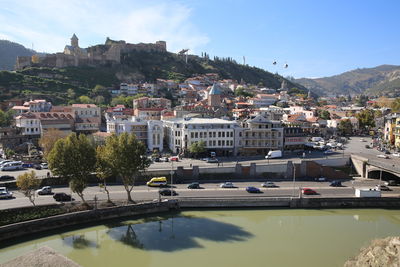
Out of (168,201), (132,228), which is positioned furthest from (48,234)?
(168,201)

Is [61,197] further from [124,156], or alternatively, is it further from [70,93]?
[70,93]

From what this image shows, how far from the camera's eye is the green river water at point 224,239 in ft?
55.2

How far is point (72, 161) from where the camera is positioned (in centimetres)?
2144

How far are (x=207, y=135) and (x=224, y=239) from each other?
1979 cm

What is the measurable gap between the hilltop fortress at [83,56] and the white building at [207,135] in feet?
204

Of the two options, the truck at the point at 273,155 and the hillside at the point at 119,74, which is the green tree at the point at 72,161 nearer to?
the truck at the point at 273,155

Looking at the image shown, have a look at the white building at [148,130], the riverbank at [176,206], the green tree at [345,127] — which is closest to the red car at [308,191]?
the riverbank at [176,206]

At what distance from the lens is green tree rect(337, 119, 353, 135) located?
56781 millimetres

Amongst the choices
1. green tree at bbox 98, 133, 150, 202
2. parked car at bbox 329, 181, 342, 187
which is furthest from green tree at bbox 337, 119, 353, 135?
green tree at bbox 98, 133, 150, 202

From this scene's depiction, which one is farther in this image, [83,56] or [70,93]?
[83,56]

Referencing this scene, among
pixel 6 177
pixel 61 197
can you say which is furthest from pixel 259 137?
pixel 6 177

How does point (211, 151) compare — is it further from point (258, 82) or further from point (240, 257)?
point (258, 82)

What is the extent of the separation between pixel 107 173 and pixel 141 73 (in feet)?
252

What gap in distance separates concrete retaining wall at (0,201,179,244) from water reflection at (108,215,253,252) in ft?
3.01
